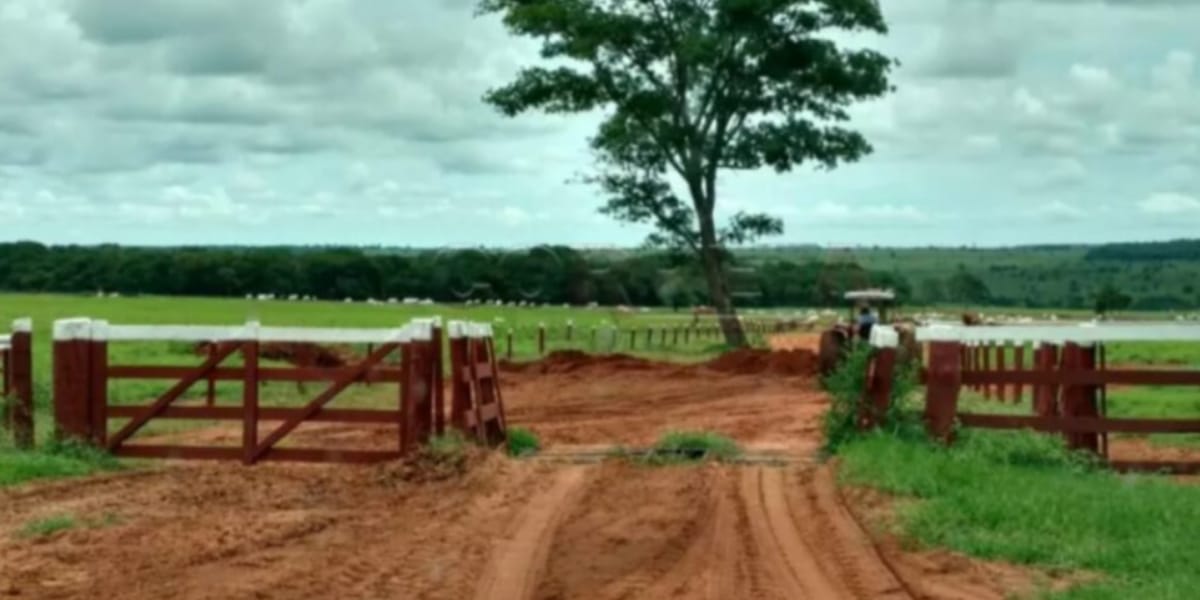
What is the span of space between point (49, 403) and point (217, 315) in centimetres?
4065

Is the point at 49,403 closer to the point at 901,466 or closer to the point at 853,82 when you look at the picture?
the point at 901,466

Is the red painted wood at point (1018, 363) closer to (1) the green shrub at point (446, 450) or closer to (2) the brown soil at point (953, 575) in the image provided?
(1) the green shrub at point (446, 450)

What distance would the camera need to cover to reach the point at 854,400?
62.5 feet

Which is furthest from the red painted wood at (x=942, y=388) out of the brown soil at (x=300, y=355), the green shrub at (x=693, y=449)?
the brown soil at (x=300, y=355)

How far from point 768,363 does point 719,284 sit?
308 inches

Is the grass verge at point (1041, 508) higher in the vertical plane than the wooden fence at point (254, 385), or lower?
lower

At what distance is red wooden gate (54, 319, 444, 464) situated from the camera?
1847cm

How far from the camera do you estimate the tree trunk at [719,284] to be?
47.0 meters

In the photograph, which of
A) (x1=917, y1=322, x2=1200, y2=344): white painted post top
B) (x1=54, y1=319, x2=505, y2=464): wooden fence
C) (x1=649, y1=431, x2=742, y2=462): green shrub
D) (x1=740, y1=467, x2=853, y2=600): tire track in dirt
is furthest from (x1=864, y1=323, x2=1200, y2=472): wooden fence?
(x1=54, y1=319, x2=505, y2=464): wooden fence

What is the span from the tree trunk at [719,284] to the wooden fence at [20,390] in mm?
28153

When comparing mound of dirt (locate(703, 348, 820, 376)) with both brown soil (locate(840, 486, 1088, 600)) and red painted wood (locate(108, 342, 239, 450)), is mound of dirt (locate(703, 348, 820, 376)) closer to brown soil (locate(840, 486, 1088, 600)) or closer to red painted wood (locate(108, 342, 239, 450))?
red painted wood (locate(108, 342, 239, 450))

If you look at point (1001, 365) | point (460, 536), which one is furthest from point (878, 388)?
point (1001, 365)

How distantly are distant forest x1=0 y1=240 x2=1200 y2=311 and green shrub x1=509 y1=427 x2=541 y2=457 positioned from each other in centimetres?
2478

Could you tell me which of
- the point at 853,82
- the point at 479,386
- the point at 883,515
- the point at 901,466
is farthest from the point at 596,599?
the point at 853,82
